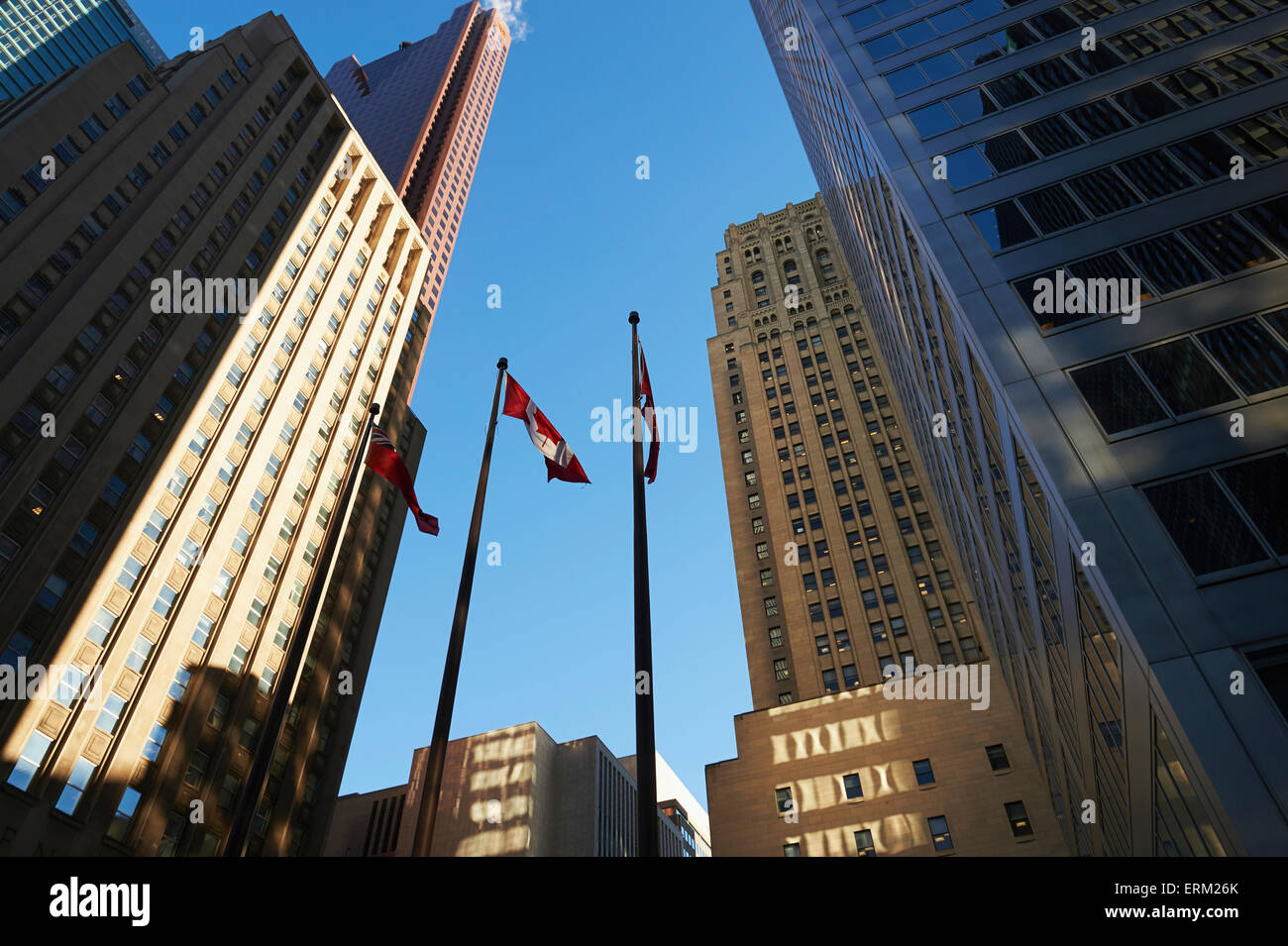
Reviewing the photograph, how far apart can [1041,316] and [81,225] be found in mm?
53723

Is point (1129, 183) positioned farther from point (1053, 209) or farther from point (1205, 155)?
point (1053, 209)

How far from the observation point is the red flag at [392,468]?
71.3 ft

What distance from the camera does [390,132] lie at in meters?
162

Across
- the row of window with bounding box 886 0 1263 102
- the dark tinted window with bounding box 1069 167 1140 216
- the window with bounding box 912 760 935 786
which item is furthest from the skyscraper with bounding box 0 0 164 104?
the window with bounding box 912 760 935 786

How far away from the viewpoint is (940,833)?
45875mm

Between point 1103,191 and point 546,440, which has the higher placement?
point 1103,191

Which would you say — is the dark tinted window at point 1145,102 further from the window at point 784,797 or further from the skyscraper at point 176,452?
the window at point 784,797

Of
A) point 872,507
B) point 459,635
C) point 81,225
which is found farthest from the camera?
point 872,507

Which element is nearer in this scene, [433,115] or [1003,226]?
[1003,226]

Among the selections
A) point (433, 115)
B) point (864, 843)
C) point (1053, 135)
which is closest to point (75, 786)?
point (864, 843)

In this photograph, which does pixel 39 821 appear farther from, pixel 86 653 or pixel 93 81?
pixel 93 81

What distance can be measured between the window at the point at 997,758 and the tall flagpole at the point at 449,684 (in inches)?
1585

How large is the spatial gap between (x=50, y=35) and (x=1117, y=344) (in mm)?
165014
